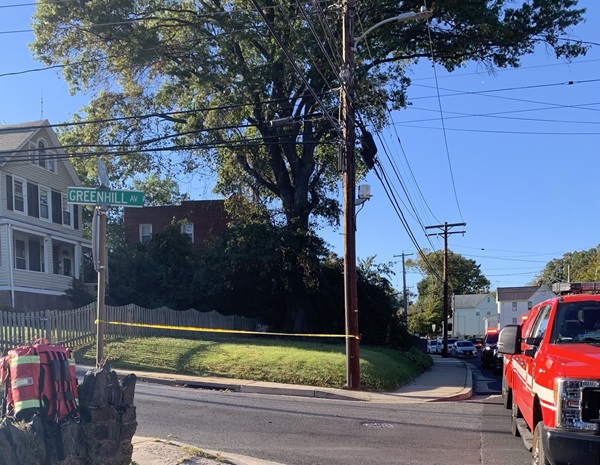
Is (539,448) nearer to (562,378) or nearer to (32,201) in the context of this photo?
(562,378)

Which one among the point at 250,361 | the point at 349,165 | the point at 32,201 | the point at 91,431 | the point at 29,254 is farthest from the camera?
the point at 32,201

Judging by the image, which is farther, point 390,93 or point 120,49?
point 390,93

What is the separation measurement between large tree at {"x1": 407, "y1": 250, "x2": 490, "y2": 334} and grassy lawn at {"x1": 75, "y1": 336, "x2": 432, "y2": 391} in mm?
67169

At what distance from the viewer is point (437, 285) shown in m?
94.2

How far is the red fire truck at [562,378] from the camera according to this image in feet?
17.1

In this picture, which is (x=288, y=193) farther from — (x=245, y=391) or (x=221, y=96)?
(x=245, y=391)

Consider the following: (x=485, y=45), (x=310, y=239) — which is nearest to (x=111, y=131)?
(x=310, y=239)

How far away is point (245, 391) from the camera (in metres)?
14.3

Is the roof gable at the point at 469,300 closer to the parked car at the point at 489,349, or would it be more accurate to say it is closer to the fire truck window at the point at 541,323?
the parked car at the point at 489,349

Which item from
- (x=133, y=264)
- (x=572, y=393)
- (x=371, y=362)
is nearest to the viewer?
(x=572, y=393)

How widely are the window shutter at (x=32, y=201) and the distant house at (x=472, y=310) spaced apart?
75.4 meters

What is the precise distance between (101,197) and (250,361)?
1002cm

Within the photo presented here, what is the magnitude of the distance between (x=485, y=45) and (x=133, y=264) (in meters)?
17.4

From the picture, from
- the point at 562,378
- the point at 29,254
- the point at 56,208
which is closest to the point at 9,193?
the point at 29,254
